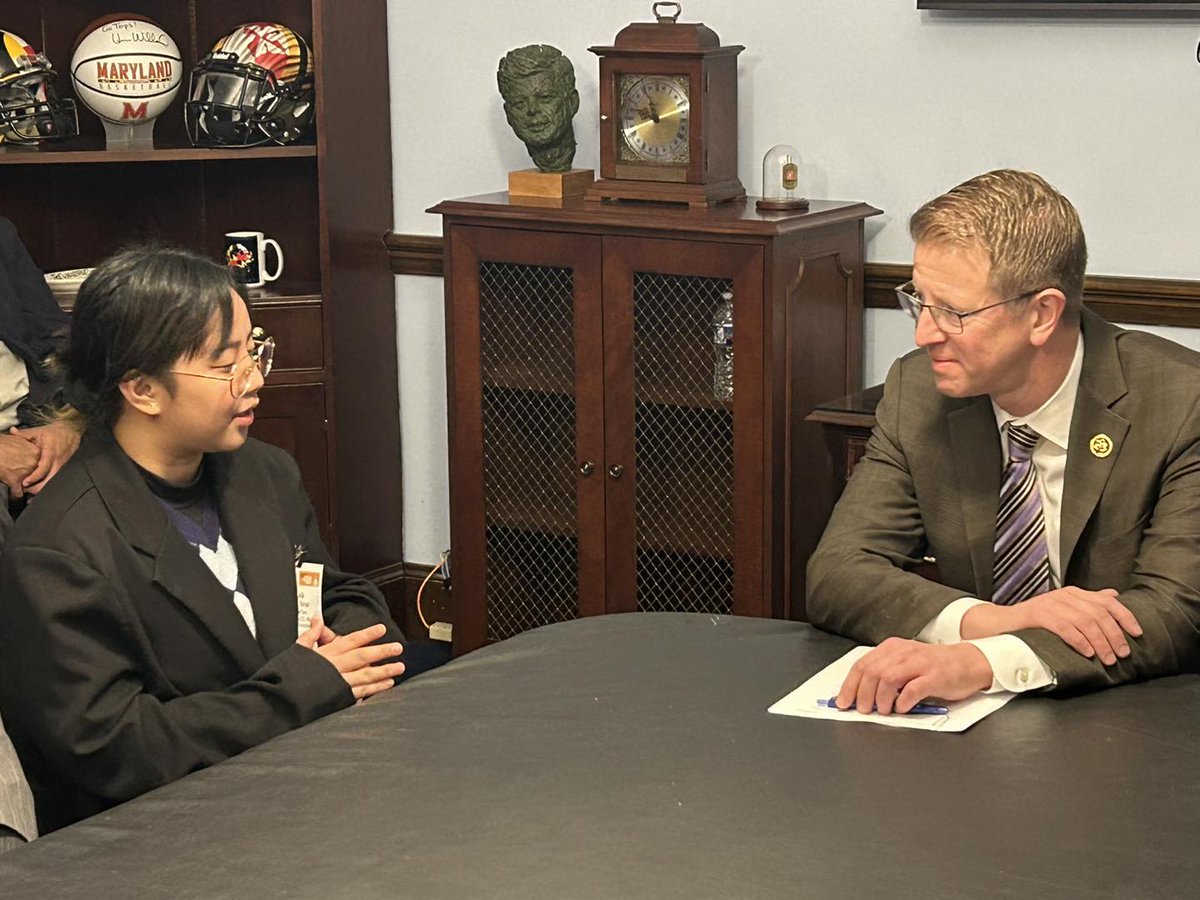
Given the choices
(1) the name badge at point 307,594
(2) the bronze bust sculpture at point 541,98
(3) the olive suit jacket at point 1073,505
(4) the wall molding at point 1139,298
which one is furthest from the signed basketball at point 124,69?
(3) the olive suit jacket at point 1073,505

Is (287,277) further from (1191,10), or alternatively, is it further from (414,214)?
(1191,10)

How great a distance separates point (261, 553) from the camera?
2.36 m

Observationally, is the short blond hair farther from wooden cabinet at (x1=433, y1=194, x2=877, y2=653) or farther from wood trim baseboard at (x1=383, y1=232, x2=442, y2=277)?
wood trim baseboard at (x1=383, y1=232, x2=442, y2=277)

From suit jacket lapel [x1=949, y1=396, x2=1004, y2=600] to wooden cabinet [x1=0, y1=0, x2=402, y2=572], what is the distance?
215cm

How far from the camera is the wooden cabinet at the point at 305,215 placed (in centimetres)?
409

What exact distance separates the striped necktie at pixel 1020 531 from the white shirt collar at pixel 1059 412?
0.04 ft

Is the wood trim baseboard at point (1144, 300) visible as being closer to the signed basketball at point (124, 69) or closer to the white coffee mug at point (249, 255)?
the white coffee mug at point (249, 255)

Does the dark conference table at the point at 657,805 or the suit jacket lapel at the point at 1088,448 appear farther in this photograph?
the suit jacket lapel at the point at 1088,448

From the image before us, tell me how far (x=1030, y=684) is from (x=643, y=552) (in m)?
1.81

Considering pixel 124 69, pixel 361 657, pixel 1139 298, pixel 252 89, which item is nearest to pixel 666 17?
pixel 252 89

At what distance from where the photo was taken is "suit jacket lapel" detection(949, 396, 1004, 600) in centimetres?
230

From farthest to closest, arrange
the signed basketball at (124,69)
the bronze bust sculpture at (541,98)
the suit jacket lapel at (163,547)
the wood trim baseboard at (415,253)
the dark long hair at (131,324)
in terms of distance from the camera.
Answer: the wood trim baseboard at (415,253), the signed basketball at (124,69), the bronze bust sculpture at (541,98), the dark long hair at (131,324), the suit jacket lapel at (163,547)

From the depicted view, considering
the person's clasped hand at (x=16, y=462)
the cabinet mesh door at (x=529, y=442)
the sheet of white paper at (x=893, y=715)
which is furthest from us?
the cabinet mesh door at (x=529, y=442)

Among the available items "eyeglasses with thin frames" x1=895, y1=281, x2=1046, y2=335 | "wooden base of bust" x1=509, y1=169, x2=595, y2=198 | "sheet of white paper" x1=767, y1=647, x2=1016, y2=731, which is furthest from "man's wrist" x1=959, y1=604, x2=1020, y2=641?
"wooden base of bust" x1=509, y1=169, x2=595, y2=198
